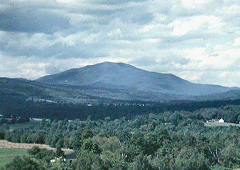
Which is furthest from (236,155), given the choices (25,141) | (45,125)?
(45,125)

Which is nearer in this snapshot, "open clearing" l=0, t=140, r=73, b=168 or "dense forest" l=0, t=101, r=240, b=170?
"dense forest" l=0, t=101, r=240, b=170

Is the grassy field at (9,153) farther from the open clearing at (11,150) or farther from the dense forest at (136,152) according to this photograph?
the dense forest at (136,152)

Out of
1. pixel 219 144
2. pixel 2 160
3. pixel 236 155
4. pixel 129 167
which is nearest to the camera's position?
pixel 129 167

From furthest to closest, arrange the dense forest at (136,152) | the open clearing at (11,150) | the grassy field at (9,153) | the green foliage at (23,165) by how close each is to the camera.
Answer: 1. the open clearing at (11,150)
2. the grassy field at (9,153)
3. the dense forest at (136,152)
4. the green foliage at (23,165)

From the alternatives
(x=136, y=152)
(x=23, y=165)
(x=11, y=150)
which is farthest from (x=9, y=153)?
(x=23, y=165)

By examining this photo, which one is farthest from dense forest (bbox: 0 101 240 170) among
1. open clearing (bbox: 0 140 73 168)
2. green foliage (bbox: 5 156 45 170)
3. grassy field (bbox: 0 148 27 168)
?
grassy field (bbox: 0 148 27 168)

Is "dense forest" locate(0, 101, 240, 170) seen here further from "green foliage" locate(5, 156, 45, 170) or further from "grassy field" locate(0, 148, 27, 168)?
"grassy field" locate(0, 148, 27, 168)

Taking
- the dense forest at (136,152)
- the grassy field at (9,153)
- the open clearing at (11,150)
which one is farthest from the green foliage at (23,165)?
the grassy field at (9,153)

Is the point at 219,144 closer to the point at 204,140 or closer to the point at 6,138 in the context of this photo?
the point at 204,140

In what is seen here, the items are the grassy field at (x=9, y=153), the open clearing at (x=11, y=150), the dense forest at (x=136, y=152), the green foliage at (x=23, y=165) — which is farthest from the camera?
the open clearing at (x=11, y=150)

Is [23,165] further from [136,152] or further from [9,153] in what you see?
[9,153]

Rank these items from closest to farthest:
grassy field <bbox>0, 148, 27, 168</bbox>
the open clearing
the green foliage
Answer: the green foliage, grassy field <bbox>0, 148, 27, 168</bbox>, the open clearing
